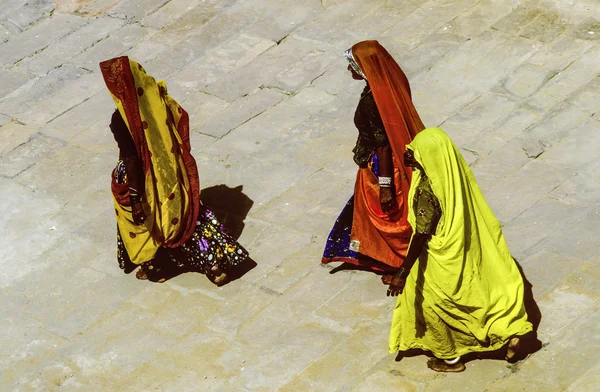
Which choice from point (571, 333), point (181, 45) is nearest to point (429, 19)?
point (181, 45)

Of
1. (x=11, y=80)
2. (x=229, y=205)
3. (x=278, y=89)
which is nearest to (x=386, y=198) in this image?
(x=229, y=205)

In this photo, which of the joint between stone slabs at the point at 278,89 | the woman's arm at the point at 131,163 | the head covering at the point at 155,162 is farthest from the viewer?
the joint between stone slabs at the point at 278,89

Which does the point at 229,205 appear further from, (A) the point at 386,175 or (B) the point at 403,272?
(B) the point at 403,272

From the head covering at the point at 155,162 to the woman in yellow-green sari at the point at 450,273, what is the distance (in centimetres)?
201

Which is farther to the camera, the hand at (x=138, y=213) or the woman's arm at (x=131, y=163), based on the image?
the hand at (x=138, y=213)

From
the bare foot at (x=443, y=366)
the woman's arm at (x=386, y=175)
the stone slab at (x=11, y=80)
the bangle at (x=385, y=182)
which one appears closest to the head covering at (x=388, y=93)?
the woman's arm at (x=386, y=175)

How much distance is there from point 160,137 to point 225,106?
267cm

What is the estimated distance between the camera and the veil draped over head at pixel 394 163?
727 centimetres

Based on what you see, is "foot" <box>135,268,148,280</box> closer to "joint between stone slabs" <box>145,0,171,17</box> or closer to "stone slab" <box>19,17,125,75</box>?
"stone slab" <box>19,17,125,75</box>

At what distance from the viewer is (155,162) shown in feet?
25.9

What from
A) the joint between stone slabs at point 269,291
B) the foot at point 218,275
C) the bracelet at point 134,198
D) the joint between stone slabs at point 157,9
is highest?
the bracelet at point 134,198

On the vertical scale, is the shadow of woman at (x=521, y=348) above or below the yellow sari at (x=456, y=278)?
below

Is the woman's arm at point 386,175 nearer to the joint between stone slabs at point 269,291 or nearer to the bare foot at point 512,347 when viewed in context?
the joint between stone slabs at point 269,291

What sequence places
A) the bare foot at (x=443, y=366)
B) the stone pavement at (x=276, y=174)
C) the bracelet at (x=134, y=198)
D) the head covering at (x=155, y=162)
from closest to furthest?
1. the bare foot at (x=443, y=366)
2. the stone pavement at (x=276, y=174)
3. the head covering at (x=155, y=162)
4. the bracelet at (x=134, y=198)
